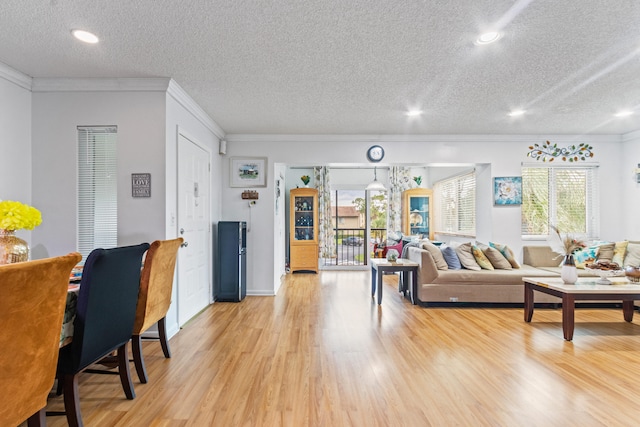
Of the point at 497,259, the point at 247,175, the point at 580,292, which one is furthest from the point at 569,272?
the point at 247,175

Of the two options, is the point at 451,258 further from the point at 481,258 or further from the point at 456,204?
the point at 456,204

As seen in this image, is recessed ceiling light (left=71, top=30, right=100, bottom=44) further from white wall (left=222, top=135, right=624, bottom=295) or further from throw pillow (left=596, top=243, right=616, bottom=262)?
throw pillow (left=596, top=243, right=616, bottom=262)

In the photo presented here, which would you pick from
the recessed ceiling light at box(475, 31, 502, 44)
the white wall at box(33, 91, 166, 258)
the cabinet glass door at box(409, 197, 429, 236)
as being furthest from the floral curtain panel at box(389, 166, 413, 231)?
the white wall at box(33, 91, 166, 258)

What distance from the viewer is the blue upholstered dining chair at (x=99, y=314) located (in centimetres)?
161

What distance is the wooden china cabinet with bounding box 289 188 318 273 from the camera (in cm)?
704

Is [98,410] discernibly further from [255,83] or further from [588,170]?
[588,170]

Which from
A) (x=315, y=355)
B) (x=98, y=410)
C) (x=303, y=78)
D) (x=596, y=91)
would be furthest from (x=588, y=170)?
(x=98, y=410)

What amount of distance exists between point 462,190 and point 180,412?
5920 mm

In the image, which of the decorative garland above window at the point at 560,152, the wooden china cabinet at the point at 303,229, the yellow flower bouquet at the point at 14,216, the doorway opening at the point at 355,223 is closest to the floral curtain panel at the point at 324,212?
the doorway opening at the point at 355,223

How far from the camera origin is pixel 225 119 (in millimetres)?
4301

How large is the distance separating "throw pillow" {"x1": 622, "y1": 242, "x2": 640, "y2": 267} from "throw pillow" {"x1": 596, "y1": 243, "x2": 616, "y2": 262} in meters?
0.17

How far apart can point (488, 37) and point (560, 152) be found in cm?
373

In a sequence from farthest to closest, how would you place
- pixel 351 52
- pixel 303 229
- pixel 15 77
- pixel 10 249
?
pixel 303 229 < pixel 15 77 < pixel 351 52 < pixel 10 249

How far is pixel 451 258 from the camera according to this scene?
4.47 metres
